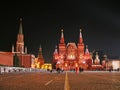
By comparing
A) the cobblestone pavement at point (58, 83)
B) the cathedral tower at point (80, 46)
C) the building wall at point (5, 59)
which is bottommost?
the cobblestone pavement at point (58, 83)

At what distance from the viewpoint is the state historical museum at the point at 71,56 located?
5930 inches

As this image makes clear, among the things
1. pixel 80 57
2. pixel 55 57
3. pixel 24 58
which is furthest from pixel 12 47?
pixel 80 57

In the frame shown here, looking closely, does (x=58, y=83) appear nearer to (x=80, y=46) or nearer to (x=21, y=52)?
(x=21, y=52)

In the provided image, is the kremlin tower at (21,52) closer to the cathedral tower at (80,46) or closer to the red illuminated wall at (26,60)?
the red illuminated wall at (26,60)

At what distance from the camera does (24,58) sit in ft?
505

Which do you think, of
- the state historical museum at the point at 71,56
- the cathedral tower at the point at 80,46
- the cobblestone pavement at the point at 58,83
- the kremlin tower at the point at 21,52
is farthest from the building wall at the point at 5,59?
the cobblestone pavement at the point at 58,83

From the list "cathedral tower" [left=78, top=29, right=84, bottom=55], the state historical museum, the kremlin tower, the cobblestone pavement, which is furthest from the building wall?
the cobblestone pavement

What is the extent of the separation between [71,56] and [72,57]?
777 mm

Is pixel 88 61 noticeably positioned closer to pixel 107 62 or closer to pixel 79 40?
pixel 79 40

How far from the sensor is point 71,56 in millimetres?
155000

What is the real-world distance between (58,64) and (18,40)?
2385cm

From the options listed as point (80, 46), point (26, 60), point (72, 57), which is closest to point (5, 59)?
point (26, 60)

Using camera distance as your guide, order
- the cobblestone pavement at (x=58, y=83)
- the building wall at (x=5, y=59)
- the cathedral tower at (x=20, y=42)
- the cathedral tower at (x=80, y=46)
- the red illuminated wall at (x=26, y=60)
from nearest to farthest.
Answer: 1. the cobblestone pavement at (x=58, y=83)
2. the building wall at (x=5, y=59)
3. the cathedral tower at (x=20, y=42)
4. the red illuminated wall at (x=26, y=60)
5. the cathedral tower at (x=80, y=46)

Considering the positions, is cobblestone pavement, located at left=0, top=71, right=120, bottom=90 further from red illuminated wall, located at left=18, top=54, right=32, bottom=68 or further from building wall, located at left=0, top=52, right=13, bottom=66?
red illuminated wall, located at left=18, top=54, right=32, bottom=68
